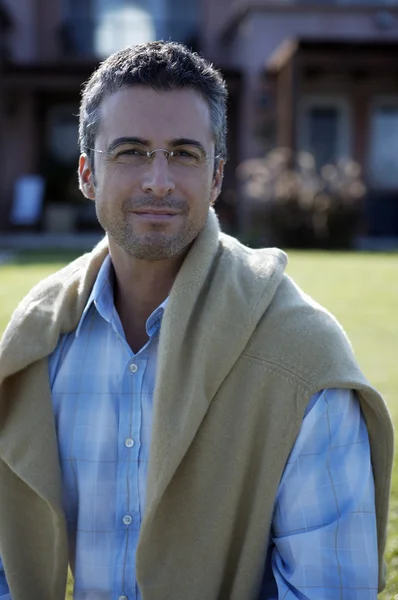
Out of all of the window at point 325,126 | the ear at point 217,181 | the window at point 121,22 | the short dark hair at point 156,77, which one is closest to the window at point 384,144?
the window at point 325,126

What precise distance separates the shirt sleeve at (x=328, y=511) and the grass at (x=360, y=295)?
106cm

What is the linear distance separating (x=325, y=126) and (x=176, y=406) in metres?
18.4

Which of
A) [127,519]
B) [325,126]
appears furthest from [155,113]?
[325,126]

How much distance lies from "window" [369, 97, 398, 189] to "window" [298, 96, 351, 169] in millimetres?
629

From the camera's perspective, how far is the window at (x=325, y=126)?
1952cm

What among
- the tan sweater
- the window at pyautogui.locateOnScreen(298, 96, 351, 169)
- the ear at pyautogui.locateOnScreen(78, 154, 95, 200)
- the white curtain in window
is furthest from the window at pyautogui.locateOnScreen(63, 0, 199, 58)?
the tan sweater

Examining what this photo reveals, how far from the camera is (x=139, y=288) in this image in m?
2.20

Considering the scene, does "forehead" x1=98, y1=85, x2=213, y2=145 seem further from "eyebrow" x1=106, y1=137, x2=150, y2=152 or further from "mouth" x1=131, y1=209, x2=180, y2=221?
"mouth" x1=131, y1=209, x2=180, y2=221

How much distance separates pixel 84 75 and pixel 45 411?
1737 centimetres

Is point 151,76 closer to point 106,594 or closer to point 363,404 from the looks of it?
point 363,404

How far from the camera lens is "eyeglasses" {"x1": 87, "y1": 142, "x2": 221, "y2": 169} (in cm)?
205

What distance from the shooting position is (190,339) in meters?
1.94

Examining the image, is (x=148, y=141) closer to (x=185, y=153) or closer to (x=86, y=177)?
(x=185, y=153)

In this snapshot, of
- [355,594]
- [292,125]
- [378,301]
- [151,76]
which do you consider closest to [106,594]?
[355,594]
